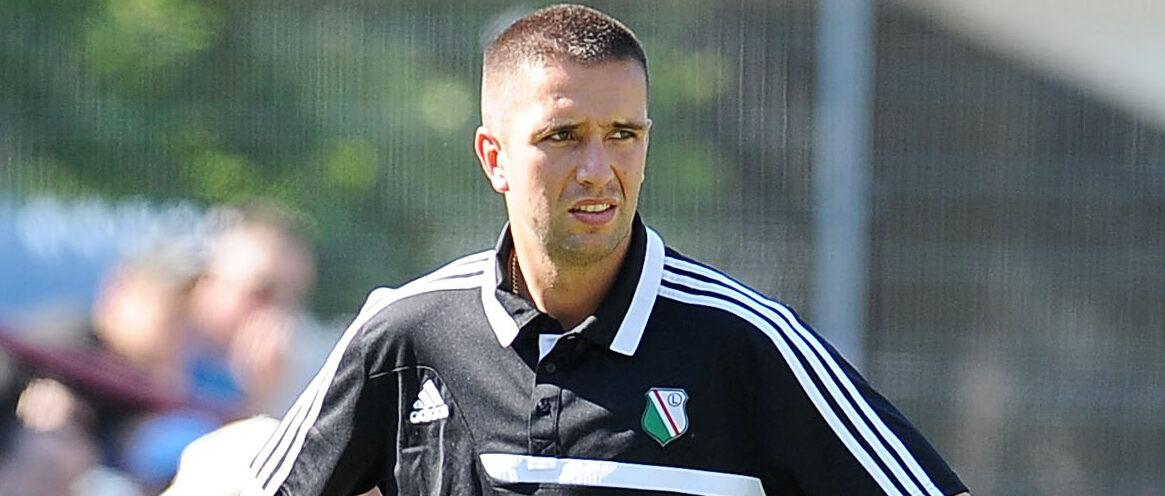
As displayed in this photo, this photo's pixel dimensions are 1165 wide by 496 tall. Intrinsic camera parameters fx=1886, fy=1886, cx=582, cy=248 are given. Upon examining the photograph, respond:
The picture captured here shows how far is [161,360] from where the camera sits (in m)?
5.49

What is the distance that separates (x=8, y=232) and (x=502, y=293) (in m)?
3.00

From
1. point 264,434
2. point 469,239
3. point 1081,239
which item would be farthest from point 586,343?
point 1081,239

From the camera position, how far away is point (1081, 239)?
569 cm

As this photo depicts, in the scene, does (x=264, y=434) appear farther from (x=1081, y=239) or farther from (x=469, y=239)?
(x=1081, y=239)

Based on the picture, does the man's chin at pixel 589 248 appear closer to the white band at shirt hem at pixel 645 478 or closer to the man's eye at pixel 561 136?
the man's eye at pixel 561 136

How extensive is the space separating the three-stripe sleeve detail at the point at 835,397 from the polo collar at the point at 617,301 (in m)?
0.10

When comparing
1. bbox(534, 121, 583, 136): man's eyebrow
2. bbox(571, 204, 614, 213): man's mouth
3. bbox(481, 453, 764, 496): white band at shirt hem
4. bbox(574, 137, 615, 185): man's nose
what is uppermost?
bbox(534, 121, 583, 136): man's eyebrow

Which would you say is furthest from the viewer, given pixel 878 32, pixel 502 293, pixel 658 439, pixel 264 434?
pixel 878 32

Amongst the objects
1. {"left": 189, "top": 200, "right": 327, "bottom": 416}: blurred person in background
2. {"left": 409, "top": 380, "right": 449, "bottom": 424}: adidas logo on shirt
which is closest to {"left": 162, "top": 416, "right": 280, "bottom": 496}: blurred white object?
{"left": 409, "top": 380, "right": 449, "bottom": 424}: adidas logo on shirt

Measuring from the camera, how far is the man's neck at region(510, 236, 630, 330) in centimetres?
305

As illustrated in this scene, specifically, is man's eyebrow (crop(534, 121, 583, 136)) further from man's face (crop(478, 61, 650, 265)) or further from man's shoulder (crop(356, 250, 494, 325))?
man's shoulder (crop(356, 250, 494, 325))

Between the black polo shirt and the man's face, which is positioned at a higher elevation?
the man's face

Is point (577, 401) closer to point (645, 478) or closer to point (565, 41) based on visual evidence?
point (645, 478)

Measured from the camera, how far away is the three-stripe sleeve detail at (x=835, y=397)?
2863 millimetres
